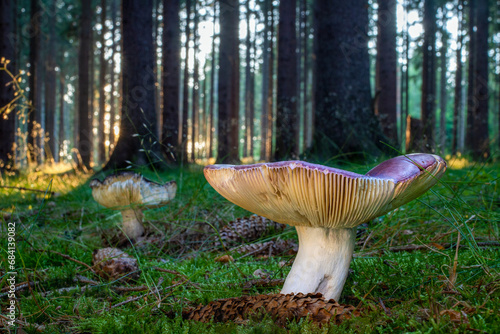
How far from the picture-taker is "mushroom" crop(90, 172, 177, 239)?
8.73 ft

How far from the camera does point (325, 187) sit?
1227mm

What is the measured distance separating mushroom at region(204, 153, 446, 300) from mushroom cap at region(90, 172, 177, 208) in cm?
140

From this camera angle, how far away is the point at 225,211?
3.14 m

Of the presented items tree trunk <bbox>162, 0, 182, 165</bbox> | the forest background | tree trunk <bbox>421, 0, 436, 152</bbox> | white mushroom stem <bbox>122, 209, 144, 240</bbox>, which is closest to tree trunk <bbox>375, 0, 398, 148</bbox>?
the forest background

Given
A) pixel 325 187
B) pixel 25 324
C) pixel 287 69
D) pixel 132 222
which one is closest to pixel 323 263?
pixel 325 187

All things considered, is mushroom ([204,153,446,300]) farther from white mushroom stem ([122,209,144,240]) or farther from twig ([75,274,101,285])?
white mushroom stem ([122,209,144,240])

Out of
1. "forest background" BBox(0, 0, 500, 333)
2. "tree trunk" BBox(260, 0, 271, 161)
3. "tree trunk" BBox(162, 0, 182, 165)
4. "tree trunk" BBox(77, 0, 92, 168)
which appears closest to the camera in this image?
"forest background" BBox(0, 0, 500, 333)

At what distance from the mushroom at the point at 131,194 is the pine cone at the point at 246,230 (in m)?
0.54

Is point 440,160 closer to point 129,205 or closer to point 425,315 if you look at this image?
point 425,315

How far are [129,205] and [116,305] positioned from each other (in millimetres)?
1261

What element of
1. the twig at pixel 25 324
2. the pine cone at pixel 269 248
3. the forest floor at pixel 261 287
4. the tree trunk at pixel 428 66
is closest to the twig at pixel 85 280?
the forest floor at pixel 261 287

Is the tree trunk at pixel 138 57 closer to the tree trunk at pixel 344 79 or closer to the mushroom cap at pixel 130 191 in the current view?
the tree trunk at pixel 344 79

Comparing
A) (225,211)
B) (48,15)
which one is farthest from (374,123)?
(48,15)

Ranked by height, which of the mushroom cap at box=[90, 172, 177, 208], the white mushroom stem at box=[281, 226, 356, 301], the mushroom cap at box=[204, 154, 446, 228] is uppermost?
the mushroom cap at box=[204, 154, 446, 228]
